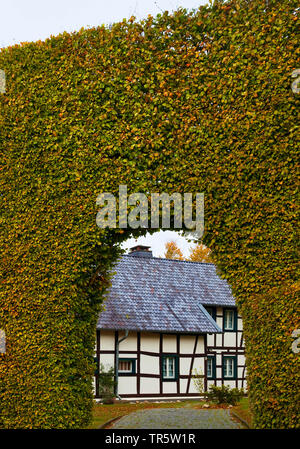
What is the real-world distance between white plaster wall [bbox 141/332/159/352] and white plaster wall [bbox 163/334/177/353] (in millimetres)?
385

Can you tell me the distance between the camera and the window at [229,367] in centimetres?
2375

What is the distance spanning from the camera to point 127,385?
65.8 ft

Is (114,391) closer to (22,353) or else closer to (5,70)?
(22,353)

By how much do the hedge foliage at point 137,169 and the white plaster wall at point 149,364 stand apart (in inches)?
454

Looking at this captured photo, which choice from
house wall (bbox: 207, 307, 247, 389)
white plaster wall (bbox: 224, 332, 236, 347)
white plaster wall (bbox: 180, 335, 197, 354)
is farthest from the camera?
white plaster wall (bbox: 224, 332, 236, 347)

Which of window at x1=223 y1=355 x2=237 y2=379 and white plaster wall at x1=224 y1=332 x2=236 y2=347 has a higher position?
white plaster wall at x1=224 y1=332 x2=236 y2=347

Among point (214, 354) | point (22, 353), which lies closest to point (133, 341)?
point (214, 354)

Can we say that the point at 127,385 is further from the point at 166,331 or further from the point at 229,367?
the point at 229,367

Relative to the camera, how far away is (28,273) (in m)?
9.30

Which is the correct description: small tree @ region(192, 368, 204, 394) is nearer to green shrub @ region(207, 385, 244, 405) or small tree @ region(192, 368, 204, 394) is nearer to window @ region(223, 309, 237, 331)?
window @ region(223, 309, 237, 331)

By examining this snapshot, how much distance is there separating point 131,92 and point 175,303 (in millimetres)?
15192

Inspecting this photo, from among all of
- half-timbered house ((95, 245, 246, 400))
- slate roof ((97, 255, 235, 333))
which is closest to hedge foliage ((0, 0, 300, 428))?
half-timbered house ((95, 245, 246, 400))

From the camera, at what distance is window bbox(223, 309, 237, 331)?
80.8 ft

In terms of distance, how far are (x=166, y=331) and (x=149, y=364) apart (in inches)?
55.4
